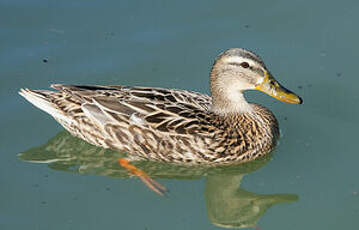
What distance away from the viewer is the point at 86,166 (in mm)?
8406

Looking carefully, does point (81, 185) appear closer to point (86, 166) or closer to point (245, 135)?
point (86, 166)

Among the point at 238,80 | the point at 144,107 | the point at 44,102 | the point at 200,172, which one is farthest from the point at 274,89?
the point at 44,102

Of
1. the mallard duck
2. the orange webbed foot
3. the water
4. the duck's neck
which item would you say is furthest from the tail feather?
the duck's neck

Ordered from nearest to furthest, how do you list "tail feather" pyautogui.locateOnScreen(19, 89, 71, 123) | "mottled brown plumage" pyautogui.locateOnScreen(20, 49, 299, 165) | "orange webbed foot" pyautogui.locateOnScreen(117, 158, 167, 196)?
"orange webbed foot" pyautogui.locateOnScreen(117, 158, 167, 196) → "mottled brown plumage" pyautogui.locateOnScreen(20, 49, 299, 165) → "tail feather" pyautogui.locateOnScreen(19, 89, 71, 123)

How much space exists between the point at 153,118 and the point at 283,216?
6.58 ft

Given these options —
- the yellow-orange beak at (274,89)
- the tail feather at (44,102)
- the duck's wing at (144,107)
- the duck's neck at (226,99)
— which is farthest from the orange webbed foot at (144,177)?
the yellow-orange beak at (274,89)

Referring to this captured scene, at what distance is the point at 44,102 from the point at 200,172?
2259mm

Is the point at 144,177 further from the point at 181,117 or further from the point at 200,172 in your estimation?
the point at 181,117

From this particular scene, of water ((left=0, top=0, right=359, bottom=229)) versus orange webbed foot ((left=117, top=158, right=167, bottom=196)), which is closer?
water ((left=0, top=0, right=359, bottom=229))

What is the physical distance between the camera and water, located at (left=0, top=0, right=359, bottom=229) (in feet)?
25.3

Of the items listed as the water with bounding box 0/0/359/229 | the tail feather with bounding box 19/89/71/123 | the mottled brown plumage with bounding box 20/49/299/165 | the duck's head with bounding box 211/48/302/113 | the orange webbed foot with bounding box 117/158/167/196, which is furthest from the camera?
the tail feather with bounding box 19/89/71/123

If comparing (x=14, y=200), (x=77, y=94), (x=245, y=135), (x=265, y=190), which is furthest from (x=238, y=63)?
(x=14, y=200)

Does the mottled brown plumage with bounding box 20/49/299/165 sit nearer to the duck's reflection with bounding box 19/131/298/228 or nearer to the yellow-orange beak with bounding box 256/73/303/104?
the yellow-orange beak with bounding box 256/73/303/104

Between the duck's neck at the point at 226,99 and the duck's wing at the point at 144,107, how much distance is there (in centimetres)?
20
